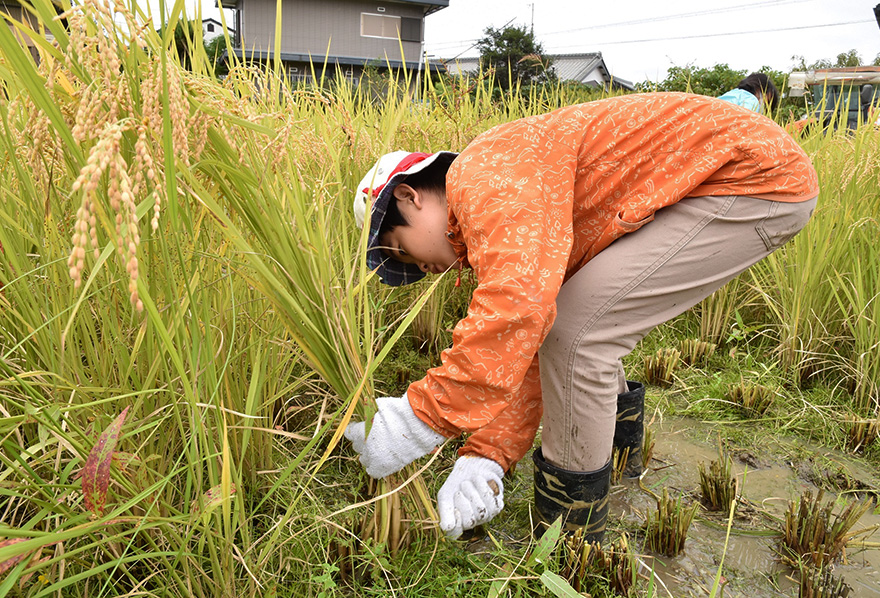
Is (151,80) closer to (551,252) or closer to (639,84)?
(551,252)

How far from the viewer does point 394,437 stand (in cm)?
126

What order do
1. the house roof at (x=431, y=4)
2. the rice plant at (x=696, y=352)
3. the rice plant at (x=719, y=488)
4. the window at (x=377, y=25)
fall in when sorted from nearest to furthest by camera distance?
1. the rice plant at (x=719, y=488)
2. the rice plant at (x=696, y=352)
3. the window at (x=377, y=25)
4. the house roof at (x=431, y=4)

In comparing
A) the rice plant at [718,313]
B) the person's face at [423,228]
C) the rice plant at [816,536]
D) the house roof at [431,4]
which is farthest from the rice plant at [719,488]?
the house roof at [431,4]

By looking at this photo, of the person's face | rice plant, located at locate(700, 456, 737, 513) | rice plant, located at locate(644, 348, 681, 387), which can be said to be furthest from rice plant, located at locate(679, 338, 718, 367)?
the person's face

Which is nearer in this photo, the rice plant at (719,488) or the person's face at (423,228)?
the person's face at (423,228)

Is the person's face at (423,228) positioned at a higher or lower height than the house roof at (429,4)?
lower

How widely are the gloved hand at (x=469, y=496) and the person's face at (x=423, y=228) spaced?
519 mm

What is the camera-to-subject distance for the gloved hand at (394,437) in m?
1.26

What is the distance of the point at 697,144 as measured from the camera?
142cm

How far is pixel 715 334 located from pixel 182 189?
2.57 metres

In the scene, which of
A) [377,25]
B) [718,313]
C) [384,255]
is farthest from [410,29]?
[384,255]

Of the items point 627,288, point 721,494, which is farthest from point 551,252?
point 721,494

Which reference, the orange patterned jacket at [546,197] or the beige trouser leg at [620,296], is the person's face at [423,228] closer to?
the orange patterned jacket at [546,197]

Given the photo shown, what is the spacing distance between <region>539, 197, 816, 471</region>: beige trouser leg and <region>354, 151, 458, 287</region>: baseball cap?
0.47m
